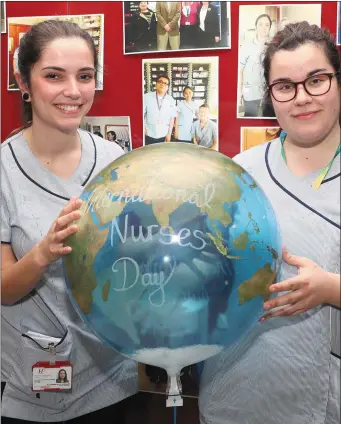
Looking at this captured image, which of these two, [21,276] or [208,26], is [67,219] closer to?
[21,276]

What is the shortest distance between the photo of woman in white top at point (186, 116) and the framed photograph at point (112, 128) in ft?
0.45

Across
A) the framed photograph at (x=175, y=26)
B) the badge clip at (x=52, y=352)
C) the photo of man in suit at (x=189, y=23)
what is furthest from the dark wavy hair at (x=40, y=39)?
the badge clip at (x=52, y=352)

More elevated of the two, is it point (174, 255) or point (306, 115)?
point (306, 115)

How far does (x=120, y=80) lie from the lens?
1.53 meters

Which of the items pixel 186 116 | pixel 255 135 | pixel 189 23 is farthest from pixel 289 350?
pixel 189 23

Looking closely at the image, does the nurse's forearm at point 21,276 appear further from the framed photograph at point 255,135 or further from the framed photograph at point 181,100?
the framed photograph at point 255,135

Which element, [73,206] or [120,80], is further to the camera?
[120,80]

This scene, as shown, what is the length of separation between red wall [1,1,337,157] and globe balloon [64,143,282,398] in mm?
286

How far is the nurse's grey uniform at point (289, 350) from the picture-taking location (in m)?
1.32

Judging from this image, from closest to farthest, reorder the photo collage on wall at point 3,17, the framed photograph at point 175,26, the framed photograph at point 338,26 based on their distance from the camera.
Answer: the framed photograph at point 338,26
the framed photograph at point 175,26
the photo collage on wall at point 3,17

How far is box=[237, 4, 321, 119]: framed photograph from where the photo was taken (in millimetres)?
1418

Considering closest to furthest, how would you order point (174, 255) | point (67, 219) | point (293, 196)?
point (174, 255)
point (67, 219)
point (293, 196)

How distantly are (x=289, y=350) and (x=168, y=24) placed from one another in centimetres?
89

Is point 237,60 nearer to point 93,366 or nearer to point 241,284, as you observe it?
point 241,284
